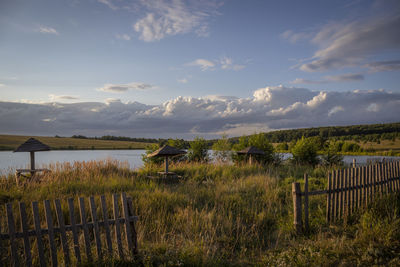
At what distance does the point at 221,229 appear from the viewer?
17.7 ft

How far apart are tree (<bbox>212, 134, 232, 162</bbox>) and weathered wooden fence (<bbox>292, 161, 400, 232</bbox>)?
1061 centimetres

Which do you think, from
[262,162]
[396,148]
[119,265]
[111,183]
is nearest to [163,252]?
[119,265]

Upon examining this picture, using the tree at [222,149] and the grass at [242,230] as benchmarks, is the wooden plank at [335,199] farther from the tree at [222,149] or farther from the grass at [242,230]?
the tree at [222,149]

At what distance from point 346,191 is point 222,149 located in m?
11.8

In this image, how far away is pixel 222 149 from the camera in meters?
17.8

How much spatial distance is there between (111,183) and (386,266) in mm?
8220

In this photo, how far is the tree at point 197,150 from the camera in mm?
18438

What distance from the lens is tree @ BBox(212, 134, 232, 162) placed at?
17.5m

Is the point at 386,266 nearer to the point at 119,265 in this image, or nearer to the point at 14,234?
the point at 119,265

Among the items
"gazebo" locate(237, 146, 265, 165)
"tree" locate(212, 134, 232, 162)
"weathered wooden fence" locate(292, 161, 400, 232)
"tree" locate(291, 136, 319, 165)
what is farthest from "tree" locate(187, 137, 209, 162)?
"weathered wooden fence" locate(292, 161, 400, 232)

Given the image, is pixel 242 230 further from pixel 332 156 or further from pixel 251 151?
pixel 332 156

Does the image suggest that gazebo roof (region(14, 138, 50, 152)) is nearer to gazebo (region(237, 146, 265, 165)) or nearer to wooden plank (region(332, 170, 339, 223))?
gazebo (region(237, 146, 265, 165))

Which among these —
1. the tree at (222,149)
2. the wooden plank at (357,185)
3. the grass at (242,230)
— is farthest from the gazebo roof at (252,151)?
the wooden plank at (357,185)

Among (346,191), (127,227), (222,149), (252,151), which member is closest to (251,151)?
(252,151)
